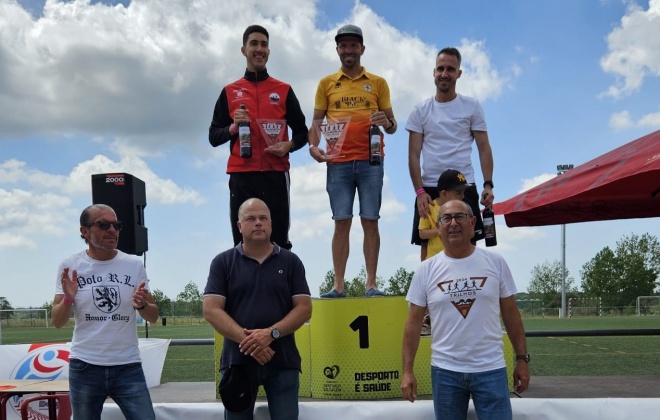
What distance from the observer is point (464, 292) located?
10.1 feet

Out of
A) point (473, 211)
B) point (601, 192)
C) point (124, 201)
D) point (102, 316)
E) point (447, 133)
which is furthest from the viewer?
point (124, 201)

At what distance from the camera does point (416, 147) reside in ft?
15.0

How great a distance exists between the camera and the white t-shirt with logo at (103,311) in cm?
334

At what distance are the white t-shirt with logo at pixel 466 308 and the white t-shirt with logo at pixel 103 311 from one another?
157 centimetres

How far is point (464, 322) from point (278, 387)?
3.38 feet

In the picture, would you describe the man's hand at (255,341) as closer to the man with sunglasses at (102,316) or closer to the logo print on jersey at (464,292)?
the man with sunglasses at (102,316)

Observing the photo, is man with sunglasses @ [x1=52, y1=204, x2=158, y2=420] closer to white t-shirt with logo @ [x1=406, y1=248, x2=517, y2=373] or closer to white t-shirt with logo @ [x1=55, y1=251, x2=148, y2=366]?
white t-shirt with logo @ [x1=55, y1=251, x2=148, y2=366]

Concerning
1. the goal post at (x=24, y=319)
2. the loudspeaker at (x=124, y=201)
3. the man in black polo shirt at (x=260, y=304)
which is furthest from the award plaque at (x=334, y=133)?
the goal post at (x=24, y=319)

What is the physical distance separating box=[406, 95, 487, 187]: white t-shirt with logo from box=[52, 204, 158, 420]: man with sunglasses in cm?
219

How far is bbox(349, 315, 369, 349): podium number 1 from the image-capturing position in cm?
430

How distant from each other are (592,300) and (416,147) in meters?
48.6

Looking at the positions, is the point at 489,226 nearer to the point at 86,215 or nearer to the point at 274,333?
the point at 274,333

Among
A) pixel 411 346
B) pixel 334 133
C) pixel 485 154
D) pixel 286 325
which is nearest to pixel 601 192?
pixel 485 154

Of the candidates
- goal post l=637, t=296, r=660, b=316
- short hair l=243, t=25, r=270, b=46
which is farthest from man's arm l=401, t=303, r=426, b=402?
goal post l=637, t=296, r=660, b=316
